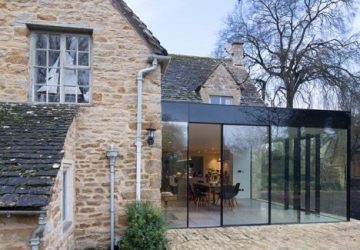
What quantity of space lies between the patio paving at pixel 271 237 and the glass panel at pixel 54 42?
5700mm

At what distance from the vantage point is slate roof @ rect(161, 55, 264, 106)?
17.2m

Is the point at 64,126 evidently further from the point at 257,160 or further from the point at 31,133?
the point at 257,160

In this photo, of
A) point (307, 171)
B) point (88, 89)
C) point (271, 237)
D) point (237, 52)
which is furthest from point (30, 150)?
point (237, 52)

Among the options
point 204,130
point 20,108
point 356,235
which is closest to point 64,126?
point 20,108

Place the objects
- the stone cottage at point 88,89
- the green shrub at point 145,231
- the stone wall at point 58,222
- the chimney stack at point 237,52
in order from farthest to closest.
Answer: the chimney stack at point 237,52, the stone cottage at point 88,89, the green shrub at point 145,231, the stone wall at point 58,222

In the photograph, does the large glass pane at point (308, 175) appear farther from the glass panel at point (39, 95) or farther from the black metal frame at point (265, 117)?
the glass panel at point (39, 95)

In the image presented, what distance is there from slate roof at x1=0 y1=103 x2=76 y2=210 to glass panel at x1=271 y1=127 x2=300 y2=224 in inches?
303

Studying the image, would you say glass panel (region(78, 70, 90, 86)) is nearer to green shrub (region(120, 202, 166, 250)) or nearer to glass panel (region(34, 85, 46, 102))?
glass panel (region(34, 85, 46, 102))

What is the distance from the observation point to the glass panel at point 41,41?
28.5 feet

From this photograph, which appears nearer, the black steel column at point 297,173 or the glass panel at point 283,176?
the glass panel at point 283,176

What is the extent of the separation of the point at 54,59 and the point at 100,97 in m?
1.50

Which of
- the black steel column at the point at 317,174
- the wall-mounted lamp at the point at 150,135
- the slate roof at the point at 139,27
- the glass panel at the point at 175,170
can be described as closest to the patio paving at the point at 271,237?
the glass panel at the point at 175,170

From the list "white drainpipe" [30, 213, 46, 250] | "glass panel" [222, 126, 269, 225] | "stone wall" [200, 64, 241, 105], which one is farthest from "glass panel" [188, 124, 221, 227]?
"white drainpipe" [30, 213, 46, 250]

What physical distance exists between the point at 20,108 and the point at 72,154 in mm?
1600
